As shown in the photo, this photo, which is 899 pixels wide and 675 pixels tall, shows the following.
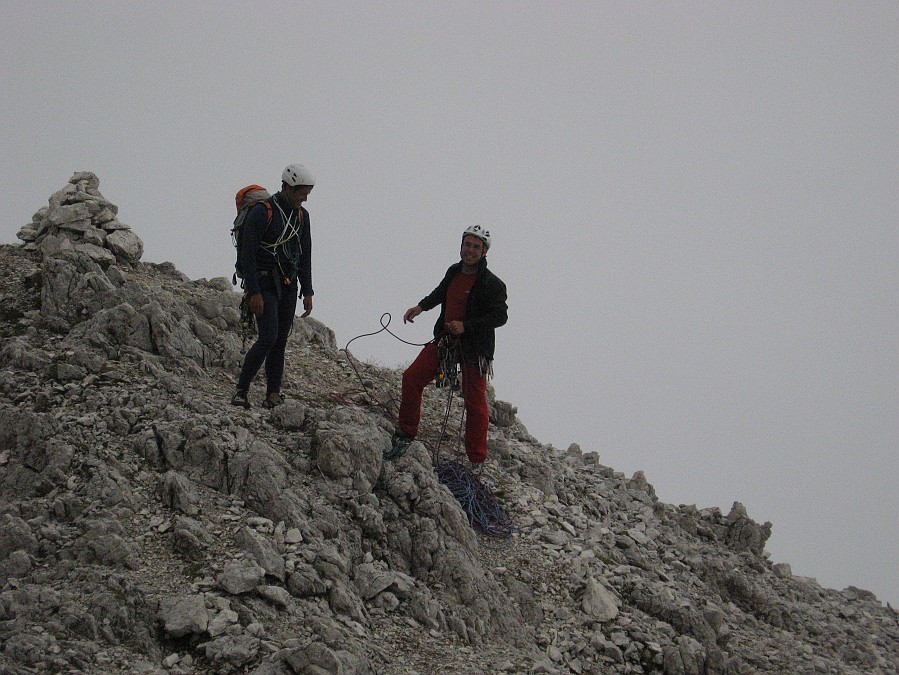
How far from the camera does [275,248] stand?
9.95 meters

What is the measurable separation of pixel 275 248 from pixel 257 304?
772 mm

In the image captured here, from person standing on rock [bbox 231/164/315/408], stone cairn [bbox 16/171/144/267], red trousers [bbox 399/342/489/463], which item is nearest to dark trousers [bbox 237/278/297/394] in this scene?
person standing on rock [bbox 231/164/315/408]

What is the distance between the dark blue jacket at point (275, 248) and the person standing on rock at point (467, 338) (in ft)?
5.08

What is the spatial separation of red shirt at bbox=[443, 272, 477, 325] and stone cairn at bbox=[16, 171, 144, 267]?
5.54 metres

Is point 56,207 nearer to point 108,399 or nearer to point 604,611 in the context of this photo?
point 108,399

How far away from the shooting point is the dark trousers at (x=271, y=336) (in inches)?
390

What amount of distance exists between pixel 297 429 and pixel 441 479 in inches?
81.6

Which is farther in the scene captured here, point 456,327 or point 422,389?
point 422,389

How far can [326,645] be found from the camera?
7172 mm

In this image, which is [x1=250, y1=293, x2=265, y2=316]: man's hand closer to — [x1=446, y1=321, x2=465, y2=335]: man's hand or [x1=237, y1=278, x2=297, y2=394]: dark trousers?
[x1=237, y1=278, x2=297, y2=394]: dark trousers

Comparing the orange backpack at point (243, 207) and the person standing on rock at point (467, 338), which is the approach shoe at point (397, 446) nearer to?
the person standing on rock at point (467, 338)

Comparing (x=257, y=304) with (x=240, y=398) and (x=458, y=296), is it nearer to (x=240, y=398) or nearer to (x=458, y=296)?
(x=240, y=398)

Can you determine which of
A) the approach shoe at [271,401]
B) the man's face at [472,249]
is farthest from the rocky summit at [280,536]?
the man's face at [472,249]

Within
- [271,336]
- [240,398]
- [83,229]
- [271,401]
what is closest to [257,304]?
[271,336]
